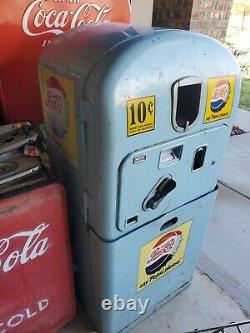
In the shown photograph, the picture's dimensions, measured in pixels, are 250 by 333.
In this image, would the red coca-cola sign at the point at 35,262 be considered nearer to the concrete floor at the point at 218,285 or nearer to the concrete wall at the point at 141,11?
the concrete floor at the point at 218,285

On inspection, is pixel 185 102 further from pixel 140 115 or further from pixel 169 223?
pixel 169 223

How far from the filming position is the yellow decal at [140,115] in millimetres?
1040

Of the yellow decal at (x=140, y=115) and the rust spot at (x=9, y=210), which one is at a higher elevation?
the yellow decal at (x=140, y=115)

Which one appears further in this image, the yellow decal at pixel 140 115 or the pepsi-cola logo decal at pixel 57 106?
the pepsi-cola logo decal at pixel 57 106

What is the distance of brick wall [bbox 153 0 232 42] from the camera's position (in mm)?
4152

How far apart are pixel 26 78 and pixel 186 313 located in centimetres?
154

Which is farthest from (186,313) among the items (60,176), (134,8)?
(134,8)

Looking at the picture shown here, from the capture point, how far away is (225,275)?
6.72ft

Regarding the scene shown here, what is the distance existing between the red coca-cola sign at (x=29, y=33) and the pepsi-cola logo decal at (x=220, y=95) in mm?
766

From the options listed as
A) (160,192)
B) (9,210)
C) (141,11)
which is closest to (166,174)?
(160,192)

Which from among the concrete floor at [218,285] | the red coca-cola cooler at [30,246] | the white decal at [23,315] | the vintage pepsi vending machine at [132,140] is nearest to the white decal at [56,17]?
the vintage pepsi vending machine at [132,140]

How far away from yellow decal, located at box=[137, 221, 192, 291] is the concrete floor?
0.29 meters

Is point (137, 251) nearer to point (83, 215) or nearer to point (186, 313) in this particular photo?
point (83, 215)

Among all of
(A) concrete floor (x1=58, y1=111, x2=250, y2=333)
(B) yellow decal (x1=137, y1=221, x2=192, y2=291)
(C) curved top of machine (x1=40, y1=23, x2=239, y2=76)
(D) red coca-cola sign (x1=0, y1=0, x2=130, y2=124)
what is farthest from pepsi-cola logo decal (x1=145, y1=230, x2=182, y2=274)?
(D) red coca-cola sign (x1=0, y1=0, x2=130, y2=124)
